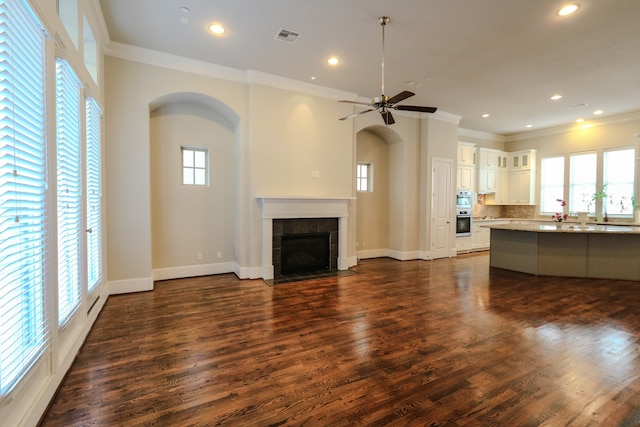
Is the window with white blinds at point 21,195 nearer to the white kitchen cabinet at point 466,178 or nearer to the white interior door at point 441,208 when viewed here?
the white interior door at point 441,208

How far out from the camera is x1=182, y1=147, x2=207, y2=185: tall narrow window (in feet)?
17.8

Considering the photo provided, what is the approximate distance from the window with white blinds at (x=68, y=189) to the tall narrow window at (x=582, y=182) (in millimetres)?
10527

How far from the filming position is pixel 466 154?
27.4 feet

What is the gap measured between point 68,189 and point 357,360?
292 cm

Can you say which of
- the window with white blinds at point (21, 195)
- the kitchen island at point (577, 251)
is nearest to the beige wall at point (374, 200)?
the kitchen island at point (577, 251)

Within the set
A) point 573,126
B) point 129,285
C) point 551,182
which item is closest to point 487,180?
point 551,182

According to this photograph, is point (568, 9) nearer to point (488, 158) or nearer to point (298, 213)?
point (298, 213)

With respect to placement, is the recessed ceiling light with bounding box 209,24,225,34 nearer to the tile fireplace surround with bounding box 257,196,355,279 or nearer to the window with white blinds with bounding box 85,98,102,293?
the window with white blinds with bounding box 85,98,102,293

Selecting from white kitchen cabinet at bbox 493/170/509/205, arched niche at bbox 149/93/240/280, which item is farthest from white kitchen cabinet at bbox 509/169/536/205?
arched niche at bbox 149/93/240/280

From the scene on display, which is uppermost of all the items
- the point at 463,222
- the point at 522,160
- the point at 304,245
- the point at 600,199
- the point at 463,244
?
the point at 522,160

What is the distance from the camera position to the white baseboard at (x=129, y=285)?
172 inches

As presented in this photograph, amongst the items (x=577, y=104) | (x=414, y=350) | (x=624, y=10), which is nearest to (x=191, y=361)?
(x=414, y=350)

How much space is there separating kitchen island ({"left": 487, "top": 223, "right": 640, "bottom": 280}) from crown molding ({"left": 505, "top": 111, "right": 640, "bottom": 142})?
3.38 metres

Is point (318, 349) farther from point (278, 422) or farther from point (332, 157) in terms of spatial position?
point (332, 157)
